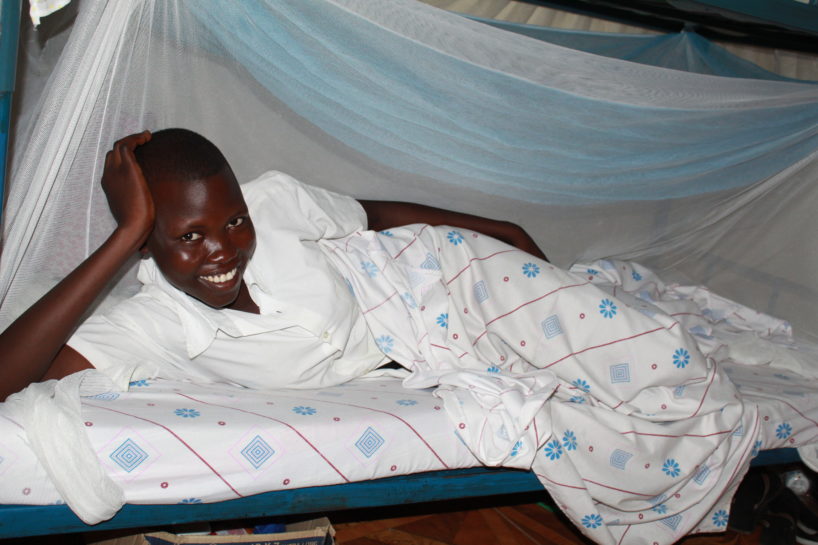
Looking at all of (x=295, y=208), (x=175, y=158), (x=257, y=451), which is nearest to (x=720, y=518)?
(x=257, y=451)

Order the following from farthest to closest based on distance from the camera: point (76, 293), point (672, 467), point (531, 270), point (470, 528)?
point (470, 528) < point (531, 270) < point (672, 467) < point (76, 293)

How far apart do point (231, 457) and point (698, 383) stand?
1.08 meters

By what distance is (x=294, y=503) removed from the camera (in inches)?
54.6

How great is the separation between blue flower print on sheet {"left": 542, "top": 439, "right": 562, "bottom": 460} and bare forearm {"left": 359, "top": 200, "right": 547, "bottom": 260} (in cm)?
60

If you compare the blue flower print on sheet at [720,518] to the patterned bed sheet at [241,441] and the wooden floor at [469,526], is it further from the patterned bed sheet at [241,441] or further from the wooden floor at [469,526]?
the patterned bed sheet at [241,441]

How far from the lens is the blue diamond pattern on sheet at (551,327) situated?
5.52 feet

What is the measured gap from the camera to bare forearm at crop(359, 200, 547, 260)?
1855 millimetres

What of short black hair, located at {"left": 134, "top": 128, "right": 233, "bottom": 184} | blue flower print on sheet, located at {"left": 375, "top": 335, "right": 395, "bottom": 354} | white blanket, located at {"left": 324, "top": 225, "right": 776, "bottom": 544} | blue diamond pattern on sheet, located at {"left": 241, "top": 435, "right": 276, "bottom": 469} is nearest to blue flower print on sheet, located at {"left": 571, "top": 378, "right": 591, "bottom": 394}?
white blanket, located at {"left": 324, "top": 225, "right": 776, "bottom": 544}

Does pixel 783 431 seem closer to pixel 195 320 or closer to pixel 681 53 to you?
pixel 681 53

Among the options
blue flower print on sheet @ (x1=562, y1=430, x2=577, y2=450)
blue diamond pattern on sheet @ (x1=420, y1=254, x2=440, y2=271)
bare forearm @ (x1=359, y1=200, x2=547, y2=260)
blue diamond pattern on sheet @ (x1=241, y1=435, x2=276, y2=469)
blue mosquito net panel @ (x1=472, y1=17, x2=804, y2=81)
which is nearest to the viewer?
blue diamond pattern on sheet @ (x1=241, y1=435, x2=276, y2=469)

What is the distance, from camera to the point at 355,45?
4.54ft

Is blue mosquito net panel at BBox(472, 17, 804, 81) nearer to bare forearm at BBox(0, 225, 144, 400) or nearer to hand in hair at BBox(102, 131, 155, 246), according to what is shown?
hand in hair at BBox(102, 131, 155, 246)

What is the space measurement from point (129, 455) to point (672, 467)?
3.74ft

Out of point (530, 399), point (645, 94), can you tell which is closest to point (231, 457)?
point (530, 399)
